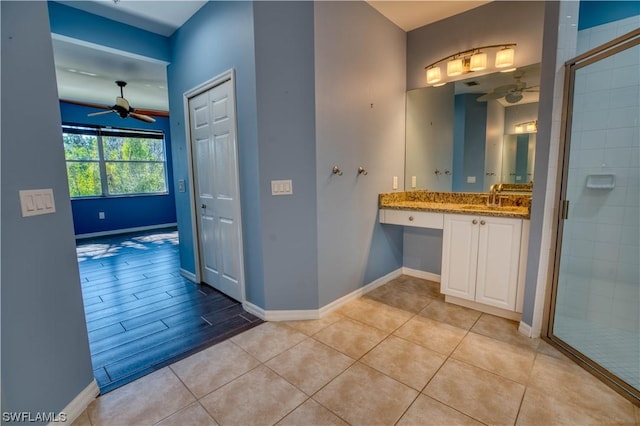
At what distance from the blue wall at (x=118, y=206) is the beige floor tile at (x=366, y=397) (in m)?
6.15

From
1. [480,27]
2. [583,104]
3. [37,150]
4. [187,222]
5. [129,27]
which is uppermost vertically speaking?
[129,27]

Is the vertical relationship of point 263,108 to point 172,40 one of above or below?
below

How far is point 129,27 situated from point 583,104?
13.5 feet

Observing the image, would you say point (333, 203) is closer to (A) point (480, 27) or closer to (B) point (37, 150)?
(B) point (37, 150)

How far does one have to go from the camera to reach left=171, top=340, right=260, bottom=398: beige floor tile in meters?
1.66

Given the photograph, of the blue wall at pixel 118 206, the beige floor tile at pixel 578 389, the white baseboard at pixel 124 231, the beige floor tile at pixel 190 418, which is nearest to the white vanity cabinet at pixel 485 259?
the beige floor tile at pixel 578 389

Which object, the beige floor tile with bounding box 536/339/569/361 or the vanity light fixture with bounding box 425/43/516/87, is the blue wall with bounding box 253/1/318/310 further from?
the beige floor tile with bounding box 536/339/569/361

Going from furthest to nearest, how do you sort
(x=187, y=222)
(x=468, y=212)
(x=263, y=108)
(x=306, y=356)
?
(x=187, y=222) < (x=468, y=212) < (x=263, y=108) < (x=306, y=356)

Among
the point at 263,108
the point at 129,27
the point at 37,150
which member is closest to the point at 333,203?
the point at 263,108

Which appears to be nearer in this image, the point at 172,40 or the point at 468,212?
the point at 468,212

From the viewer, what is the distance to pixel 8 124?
1195 mm

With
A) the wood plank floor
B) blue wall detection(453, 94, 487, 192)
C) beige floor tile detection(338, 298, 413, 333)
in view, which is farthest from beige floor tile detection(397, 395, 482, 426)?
blue wall detection(453, 94, 487, 192)

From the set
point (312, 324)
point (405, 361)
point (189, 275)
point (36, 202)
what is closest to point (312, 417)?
point (405, 361)

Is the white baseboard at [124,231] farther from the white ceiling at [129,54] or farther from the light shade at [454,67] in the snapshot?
the light shade at [454,67]
